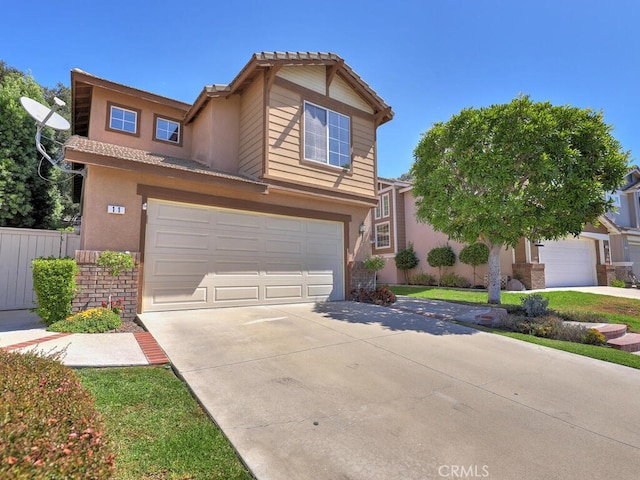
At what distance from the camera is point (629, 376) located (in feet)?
15.7

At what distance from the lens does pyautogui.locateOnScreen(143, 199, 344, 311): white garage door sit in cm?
767

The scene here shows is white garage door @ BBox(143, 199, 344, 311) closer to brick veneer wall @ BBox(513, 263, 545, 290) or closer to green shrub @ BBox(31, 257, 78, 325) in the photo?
green shrub @ BBox(31, 257, 78, 325)

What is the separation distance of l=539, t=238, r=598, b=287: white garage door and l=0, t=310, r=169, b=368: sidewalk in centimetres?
1759

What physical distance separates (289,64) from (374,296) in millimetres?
7223

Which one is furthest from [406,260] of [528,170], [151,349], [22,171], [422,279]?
[22,171]

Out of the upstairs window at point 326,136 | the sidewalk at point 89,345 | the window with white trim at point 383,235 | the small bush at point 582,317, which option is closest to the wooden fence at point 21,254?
the sidewalk at point 89,345

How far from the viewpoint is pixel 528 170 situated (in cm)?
904

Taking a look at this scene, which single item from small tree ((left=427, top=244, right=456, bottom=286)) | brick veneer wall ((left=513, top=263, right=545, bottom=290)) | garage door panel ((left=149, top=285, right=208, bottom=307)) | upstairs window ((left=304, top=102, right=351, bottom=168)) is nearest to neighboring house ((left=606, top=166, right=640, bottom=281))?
brick veneer wall ((left=513, top=263, right=545, bottom=290))

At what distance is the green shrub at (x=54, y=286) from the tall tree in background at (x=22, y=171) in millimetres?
8465

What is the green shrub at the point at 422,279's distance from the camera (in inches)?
769

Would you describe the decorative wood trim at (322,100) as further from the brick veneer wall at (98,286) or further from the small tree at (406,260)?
the small tree at (406,260)

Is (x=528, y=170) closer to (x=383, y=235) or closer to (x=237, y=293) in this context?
(x=237, y=293)

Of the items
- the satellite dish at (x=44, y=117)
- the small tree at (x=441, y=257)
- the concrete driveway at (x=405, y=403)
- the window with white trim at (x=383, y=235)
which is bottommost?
the concrete driveway at (x=405, y=403)

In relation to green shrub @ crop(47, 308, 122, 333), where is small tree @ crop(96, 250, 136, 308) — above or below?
above
